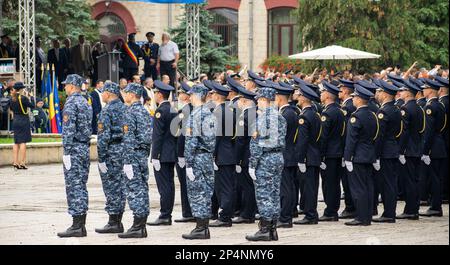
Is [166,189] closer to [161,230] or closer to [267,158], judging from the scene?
[161,230]

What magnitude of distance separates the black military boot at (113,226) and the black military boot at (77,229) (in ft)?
1.28

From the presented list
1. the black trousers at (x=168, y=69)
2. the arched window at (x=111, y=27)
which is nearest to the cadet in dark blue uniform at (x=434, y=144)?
the black trousers at (x=168, y=69)

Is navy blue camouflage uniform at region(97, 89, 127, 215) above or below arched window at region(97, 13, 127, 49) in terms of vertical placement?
below

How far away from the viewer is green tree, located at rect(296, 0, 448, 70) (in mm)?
38125

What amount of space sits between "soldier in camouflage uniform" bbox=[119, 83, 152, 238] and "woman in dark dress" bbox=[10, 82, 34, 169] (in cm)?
1043

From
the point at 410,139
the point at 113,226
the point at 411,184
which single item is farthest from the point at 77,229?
the point at 410,139

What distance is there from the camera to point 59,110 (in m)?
31.4

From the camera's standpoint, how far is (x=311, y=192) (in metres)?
17.2

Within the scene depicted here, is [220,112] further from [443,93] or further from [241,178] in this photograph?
[443,93]

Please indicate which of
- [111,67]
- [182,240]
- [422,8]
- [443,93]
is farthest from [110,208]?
[422,8]

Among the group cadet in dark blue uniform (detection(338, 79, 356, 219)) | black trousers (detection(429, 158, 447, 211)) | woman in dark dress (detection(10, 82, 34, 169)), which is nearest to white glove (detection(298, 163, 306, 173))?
cadet in dark blue uniform (detection(338, 79, 356, 219))

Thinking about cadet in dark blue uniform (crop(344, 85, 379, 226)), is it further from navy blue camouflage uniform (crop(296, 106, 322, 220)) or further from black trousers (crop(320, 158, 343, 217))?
black trousers (crop(320, 158, 343, 217))

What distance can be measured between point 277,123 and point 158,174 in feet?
9.01

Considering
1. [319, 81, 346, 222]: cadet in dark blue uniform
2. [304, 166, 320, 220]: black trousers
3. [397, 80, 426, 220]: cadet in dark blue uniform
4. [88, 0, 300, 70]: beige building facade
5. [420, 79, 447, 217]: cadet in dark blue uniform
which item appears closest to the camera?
[304, 166, 320, 220]: black trousers
